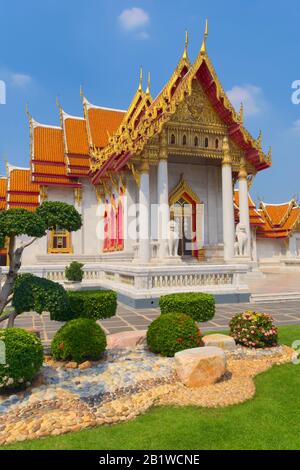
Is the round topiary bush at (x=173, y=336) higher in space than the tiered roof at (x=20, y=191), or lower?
lower

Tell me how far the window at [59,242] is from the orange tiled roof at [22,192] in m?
2.10

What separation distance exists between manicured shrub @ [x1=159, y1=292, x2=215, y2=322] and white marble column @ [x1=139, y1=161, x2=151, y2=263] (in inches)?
206

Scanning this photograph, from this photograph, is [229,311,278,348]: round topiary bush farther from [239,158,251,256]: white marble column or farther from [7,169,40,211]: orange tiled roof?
[7,169,40,211]: orange tiled roof

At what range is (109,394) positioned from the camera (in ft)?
13.7

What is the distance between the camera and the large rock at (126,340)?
6.07m

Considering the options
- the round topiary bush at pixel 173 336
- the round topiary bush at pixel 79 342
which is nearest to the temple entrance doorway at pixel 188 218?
the round topiary bush at pixel 173 336

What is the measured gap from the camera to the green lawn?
10.1ft

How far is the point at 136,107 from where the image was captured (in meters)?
18.7

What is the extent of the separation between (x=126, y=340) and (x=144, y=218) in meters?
7.87

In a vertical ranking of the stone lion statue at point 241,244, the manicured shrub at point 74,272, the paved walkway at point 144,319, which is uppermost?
the stone lion statue at point 241,244

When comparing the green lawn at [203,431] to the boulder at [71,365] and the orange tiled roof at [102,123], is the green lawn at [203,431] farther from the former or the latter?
the orange tiled roof at [102,123]

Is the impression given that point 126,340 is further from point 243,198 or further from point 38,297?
point 243,198

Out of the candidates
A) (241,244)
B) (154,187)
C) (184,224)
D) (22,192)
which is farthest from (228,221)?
(22,192)
